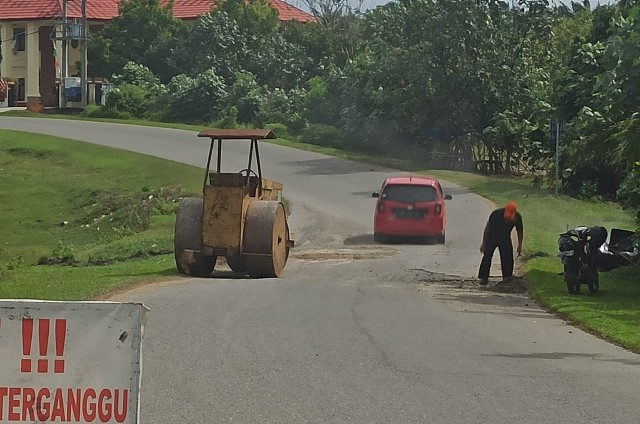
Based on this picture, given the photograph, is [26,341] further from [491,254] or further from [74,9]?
[74,9]

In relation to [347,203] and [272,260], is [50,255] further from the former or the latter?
[347,203]

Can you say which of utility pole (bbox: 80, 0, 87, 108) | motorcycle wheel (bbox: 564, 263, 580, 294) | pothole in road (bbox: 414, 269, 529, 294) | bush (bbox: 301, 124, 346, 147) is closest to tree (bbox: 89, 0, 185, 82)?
utility pole (bbox: 80, 0, 87, 108)

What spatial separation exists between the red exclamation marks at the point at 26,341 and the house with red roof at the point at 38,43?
8008 cm

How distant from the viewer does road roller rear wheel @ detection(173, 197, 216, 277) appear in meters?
21.3

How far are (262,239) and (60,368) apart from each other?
46.9 feet

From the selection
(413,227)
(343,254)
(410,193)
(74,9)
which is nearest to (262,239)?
(343,254)

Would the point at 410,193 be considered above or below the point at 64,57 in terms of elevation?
below

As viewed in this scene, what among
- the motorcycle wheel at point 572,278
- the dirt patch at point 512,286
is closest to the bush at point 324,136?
the dirt patch at point 512,286

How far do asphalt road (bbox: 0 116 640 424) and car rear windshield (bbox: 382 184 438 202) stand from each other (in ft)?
16.9

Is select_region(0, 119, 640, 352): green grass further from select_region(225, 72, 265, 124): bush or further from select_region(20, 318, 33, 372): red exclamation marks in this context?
select_region(20, 318, 33, 372): red exclamation marks

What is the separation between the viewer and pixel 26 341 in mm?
6773

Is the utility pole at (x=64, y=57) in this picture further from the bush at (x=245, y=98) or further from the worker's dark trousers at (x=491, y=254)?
the worker's dark trousers at (x=491, y=254)

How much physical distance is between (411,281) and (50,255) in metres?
10.2

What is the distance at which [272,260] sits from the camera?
21.1 metres
